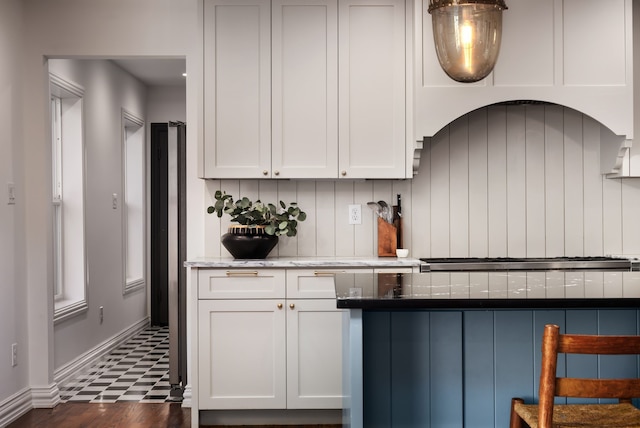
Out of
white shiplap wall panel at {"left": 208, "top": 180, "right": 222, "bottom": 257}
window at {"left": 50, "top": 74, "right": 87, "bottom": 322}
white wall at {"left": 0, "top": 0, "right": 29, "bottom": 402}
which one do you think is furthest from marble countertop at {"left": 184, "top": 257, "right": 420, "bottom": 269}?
window at {"left": 50, "top": 74, "right": 87, "bottom": 322}

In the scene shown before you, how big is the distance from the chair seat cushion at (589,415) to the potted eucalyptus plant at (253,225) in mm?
2054

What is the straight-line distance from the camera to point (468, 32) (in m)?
2.23

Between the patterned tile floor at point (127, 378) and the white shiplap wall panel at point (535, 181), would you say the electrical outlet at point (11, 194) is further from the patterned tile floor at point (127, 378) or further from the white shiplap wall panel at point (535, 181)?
the white shiplap wall panel at point (535, 181)

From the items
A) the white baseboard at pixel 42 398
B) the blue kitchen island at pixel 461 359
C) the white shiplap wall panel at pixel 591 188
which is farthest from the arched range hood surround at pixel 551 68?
the white baseboard at pixel 42 398

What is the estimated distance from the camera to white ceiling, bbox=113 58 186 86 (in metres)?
6.03

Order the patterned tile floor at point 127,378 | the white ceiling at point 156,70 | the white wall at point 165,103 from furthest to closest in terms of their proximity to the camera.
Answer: the white wall at point 165,103, the white ceiling at point 156,70, the patterned tile floor at point 127,378

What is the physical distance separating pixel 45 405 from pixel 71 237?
1523 millimetres

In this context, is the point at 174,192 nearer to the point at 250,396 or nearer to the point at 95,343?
the point at 250,396

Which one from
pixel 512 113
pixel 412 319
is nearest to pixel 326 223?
pixel 512 113

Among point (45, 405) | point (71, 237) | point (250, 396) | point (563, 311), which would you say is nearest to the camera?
point (563, 311)

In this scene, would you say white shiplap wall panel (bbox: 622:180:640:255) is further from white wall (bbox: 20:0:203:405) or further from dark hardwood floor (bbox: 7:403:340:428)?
white wall (bbox: 20:0:203:405)

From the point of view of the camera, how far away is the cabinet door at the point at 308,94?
396 centimetres

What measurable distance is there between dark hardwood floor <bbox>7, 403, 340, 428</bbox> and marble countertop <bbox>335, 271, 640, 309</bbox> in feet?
5.24

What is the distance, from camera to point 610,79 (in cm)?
386
